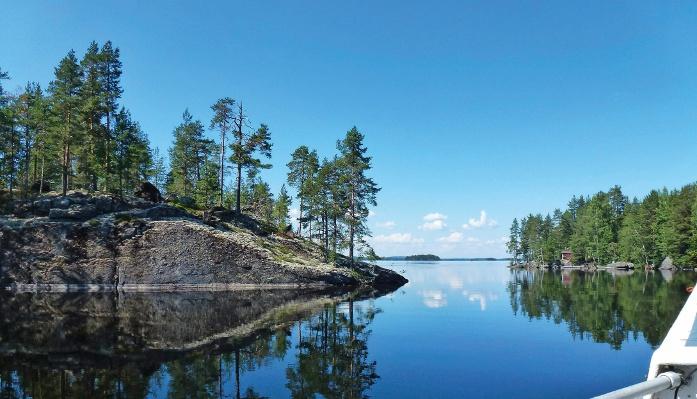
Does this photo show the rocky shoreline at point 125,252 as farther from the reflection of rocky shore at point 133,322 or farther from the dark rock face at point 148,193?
the dark rock face at point 148,193

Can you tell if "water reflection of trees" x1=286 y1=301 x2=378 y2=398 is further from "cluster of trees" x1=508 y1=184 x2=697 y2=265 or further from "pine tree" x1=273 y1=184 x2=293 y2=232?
"cluster of trees" x1=508 y1=184 x2=697 y2=265

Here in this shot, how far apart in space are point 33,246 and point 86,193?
26.4 ft

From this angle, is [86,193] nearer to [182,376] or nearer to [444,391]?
[182,376]

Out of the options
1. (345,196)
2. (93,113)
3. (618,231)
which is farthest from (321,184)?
(618,231)

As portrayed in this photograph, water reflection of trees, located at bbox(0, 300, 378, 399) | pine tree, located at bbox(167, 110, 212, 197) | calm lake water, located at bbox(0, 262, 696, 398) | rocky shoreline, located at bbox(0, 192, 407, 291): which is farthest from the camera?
pine tree, located at bbox(167, 110, 212, 197)

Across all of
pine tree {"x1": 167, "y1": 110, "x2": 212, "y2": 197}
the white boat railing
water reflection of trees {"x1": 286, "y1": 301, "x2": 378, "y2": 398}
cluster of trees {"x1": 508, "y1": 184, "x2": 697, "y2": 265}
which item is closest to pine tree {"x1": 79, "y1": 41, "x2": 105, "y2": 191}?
pine tree {"x1": 167, "y1": 110, "x2": 212, "y2": 197}

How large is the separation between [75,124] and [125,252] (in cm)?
1872

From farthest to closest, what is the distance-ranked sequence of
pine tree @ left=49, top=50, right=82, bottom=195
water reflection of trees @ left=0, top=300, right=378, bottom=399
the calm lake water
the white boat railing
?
pine tree @ left=49, top=50, right=82, bottom=195 < the calm lake water < water reflection of trees @ left=0, top=300, right=378, bottom=399 < the white boat railing

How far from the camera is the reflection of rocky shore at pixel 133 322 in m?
18.5

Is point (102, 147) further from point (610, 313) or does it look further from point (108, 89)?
point (610, 313)

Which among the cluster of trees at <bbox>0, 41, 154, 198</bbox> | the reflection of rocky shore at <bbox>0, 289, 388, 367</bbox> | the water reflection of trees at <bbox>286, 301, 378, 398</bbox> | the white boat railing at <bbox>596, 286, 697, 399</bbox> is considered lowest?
the water reflection of trees at <bbox>286, 301, 378, 398</bbox>

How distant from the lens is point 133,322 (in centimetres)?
2573

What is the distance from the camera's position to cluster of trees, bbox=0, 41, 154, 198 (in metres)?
52.2

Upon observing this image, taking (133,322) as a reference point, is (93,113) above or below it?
above
